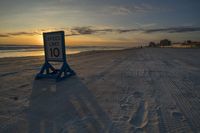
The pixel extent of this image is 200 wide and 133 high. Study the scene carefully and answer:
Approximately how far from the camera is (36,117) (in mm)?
3072

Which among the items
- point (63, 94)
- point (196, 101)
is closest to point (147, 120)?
point (196, 101)

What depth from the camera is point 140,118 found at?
9.75 feet

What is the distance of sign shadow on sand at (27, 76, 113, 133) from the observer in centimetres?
265

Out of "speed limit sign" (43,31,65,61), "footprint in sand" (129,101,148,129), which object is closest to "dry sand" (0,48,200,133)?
"footprint in sand" (129,101,148,129)

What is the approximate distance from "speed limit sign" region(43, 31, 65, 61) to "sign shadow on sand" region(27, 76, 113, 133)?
215 cm

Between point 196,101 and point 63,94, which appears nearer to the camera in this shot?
point 196,101

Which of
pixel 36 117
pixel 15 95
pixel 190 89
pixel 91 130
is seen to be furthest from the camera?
pixel 190 89

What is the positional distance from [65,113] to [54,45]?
4.09 m

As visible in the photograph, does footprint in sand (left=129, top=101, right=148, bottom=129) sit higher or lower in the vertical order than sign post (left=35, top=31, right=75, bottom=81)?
lower

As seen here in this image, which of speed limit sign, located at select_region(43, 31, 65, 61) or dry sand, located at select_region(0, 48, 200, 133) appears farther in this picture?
speed limit sign, located at select_region(43, 31, 65, 61)

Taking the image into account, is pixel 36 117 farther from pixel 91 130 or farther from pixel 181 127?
pixel 181 127

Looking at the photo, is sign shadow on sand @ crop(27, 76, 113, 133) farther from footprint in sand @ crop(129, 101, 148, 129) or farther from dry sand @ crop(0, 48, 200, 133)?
footprint in sand @ crop(129, 101, 148, 129)

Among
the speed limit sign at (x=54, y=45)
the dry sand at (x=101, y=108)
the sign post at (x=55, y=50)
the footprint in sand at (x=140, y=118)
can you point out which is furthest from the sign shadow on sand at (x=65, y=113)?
the speed limit sign at (x=54, y=45)

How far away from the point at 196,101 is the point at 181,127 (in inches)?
60.3
